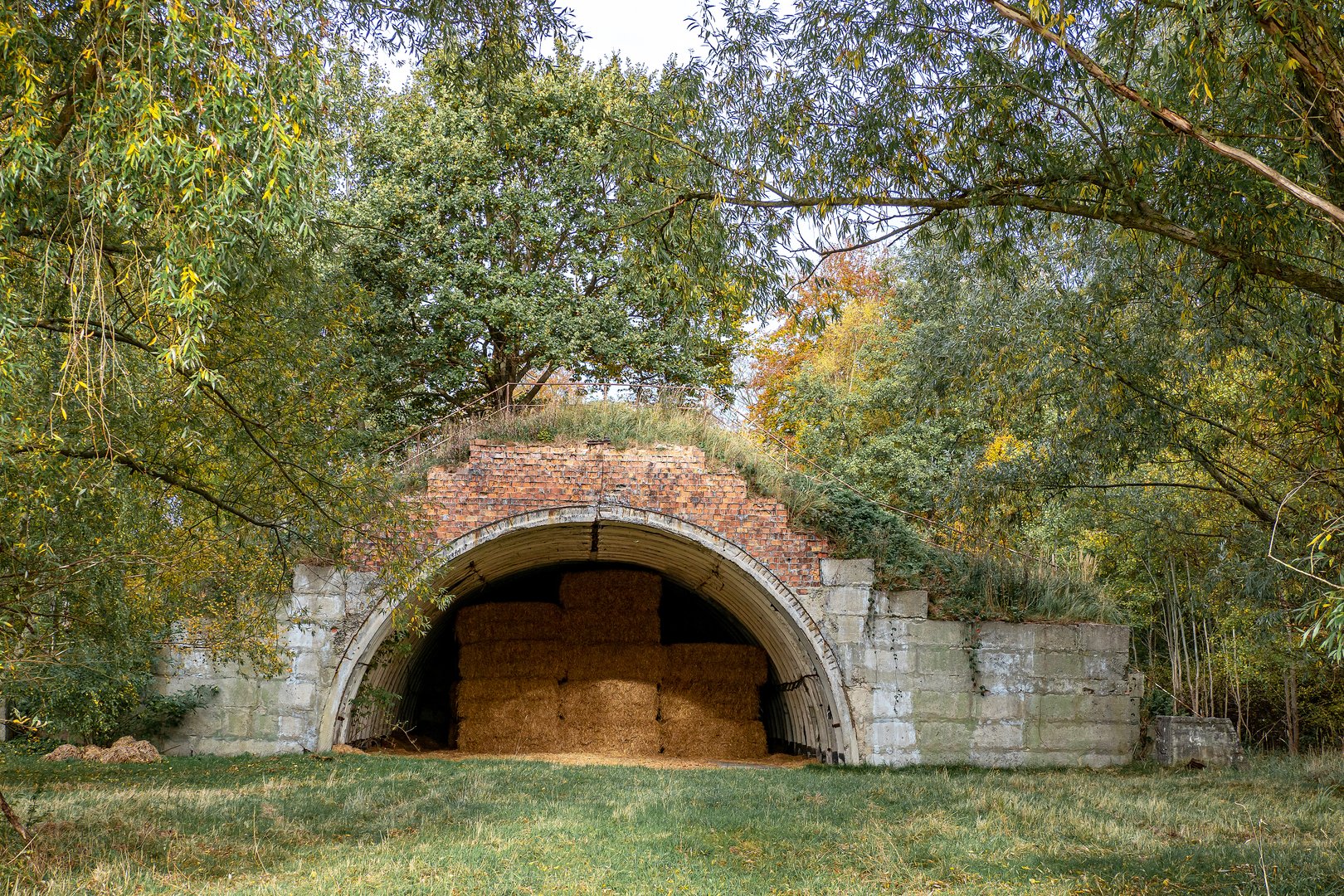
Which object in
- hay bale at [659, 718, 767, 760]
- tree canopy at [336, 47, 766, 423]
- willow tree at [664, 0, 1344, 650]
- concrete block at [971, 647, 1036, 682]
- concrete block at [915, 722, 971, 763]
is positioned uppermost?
tree canopy at [336, 47, 766, 423]

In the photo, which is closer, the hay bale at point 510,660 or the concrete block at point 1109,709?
the concrete block at point 1109,709

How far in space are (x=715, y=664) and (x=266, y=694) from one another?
7108 mm

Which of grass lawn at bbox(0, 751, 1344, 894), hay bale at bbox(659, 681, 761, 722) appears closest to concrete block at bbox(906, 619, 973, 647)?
grass lawn at bbox(0, 751, 1344, 894)

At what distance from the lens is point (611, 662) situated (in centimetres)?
1755

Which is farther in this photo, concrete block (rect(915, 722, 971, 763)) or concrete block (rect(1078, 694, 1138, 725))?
concrete block (rect(1078, 694, 1138, 725))

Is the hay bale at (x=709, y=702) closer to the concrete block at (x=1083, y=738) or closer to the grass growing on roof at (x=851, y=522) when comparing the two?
the grass growing on roof at (x=851, y=522)

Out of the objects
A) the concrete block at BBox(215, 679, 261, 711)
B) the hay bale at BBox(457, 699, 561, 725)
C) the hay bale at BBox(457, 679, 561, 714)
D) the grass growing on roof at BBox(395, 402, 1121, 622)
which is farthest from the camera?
the hay bale at BBox(457, 679, 561, 714)

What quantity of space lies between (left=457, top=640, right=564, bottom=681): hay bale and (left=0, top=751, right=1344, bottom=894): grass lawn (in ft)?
15.5

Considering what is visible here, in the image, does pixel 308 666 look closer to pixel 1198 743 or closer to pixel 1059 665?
pixel 1059 665

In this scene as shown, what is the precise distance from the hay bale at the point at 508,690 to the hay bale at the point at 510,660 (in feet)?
0.33

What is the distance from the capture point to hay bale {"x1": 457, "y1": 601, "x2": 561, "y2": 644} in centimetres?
1761

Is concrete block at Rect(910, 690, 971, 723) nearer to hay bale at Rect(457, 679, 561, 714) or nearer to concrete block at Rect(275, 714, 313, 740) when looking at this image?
hay bale at Rect(457, 679, 561, 714)

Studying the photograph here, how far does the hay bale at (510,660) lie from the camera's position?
17469mm

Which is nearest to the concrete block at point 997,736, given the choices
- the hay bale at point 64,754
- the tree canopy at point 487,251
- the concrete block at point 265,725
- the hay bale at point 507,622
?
the hay bale at point 507,622
